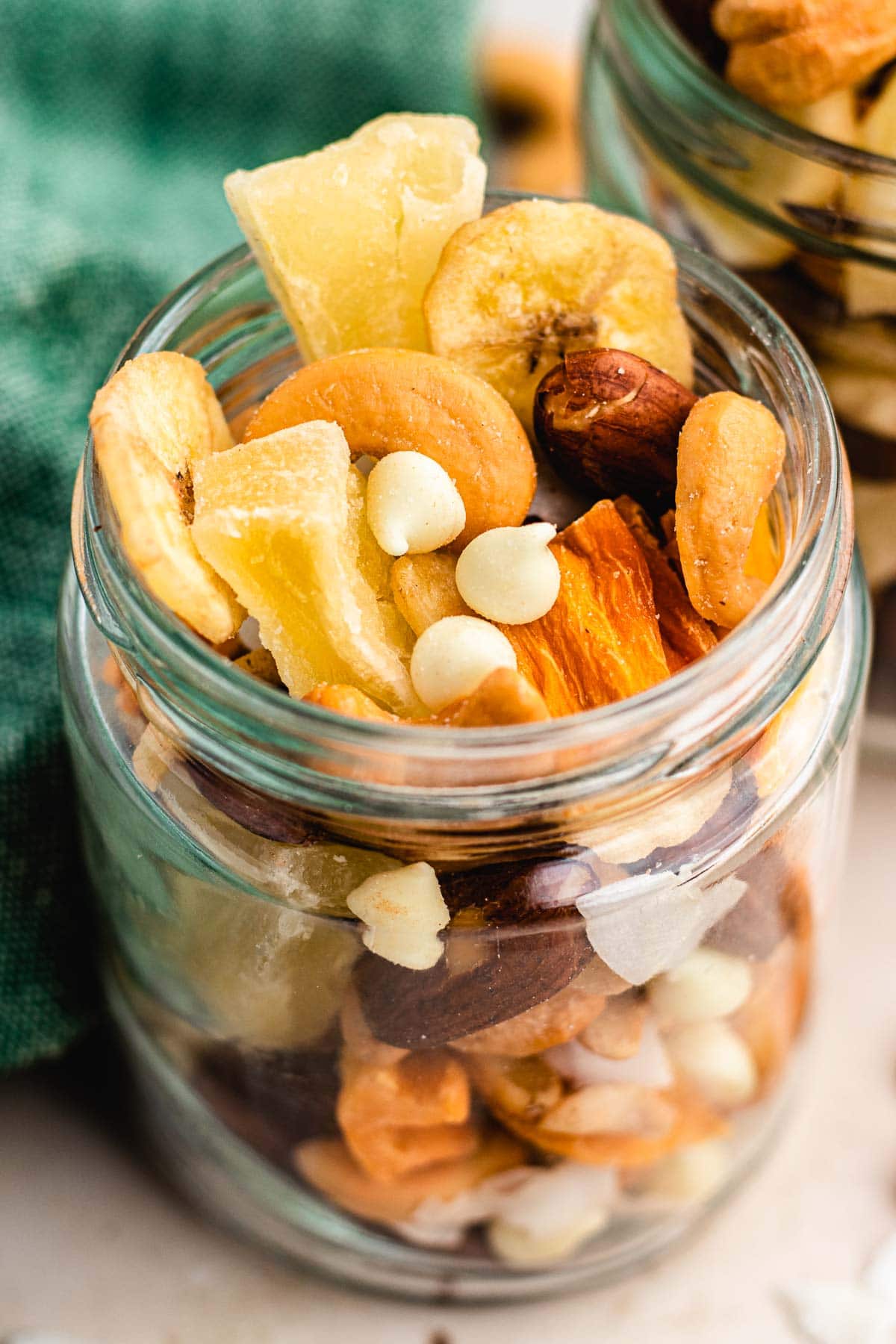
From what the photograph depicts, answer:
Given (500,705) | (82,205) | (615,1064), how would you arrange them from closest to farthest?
(500,705) < (615,1064) < (82,205)

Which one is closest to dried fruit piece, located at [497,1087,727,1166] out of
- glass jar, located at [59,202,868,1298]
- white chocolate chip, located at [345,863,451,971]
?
glass jar, located at [59,202,868,1298]

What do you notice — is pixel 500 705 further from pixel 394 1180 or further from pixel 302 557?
pixel 394 1180

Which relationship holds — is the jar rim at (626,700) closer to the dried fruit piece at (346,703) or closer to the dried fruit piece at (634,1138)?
the dried fruit piece at (346,703)

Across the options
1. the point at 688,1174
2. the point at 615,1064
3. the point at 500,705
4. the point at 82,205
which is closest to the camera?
the point at 500,705

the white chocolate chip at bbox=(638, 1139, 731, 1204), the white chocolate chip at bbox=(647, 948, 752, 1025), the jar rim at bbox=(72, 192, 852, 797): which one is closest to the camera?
the jar rim at bbox=(72, 192, 852, 797)

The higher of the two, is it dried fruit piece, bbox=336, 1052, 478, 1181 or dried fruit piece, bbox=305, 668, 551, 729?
dried fruit piece, bbox=305, 668, 551, 729

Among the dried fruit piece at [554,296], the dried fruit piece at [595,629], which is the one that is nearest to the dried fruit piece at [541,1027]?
the dried fruit piece at [595,629]

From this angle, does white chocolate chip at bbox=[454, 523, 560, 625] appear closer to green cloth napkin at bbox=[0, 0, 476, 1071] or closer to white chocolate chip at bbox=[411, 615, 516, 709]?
white chocolate chip at bbox=[411, 615, 516, 709]

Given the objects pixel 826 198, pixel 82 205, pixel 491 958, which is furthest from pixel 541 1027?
pixel 82 205
